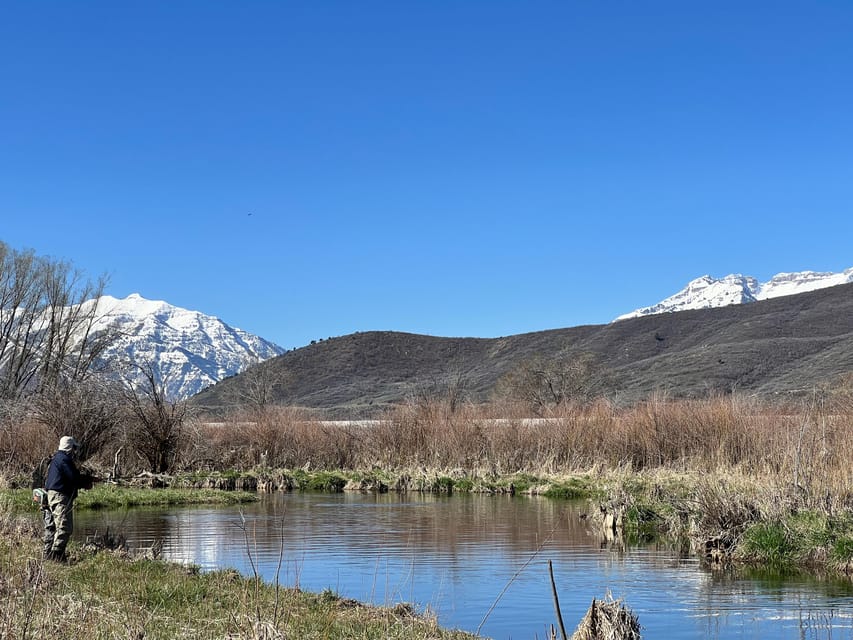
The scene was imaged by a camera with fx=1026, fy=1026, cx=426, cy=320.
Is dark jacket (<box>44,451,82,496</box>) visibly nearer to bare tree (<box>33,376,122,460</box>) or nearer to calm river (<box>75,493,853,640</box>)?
calm river (<box>75,493,853,640</box>)

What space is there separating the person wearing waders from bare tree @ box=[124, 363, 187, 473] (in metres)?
20.3

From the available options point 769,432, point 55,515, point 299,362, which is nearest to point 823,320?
point 299,362

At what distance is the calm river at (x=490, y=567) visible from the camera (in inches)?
551

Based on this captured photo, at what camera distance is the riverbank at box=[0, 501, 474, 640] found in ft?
30.8

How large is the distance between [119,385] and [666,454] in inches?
751

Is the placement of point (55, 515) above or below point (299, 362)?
below

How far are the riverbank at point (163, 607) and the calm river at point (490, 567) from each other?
780 millimetres

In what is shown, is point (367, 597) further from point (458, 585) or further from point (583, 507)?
point (583, 507)

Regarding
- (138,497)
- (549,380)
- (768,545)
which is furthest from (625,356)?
(768,545)

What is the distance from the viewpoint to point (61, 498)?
50.7 feet

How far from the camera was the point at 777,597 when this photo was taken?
1549cm

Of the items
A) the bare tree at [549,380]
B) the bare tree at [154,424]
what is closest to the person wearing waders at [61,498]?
the bare tree at [154,424]

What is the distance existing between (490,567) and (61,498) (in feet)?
24.5

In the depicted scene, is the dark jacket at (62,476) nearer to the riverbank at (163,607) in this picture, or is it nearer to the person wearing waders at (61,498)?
the person wearing waders at (61,498)
